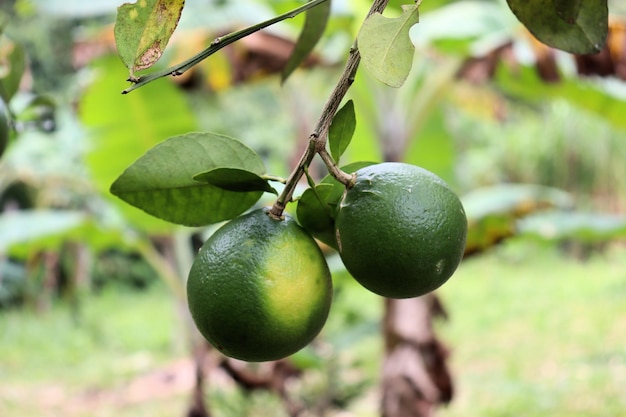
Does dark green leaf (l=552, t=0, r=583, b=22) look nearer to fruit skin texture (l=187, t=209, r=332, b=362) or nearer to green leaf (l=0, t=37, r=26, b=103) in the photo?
fruit skin texture (l=187, t=209, r=332, b=362)

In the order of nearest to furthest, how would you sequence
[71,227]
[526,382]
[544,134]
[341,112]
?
[341,112] → [71,227] → [526,382] → [544,134]

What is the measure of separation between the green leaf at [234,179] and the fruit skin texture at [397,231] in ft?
0.18

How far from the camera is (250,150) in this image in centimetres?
47

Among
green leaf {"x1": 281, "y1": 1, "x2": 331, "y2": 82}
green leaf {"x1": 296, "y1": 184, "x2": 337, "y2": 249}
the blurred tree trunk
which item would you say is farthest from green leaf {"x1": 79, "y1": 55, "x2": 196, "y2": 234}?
green leaf {"x1": 296, "y1": 184, "x2": 337, "y2": 249}

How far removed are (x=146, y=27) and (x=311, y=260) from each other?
18 centimetres

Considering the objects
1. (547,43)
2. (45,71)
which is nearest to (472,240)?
(547,43)

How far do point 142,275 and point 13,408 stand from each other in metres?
4.27

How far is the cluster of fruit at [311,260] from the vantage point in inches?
17.4

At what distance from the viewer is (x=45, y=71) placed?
720cm

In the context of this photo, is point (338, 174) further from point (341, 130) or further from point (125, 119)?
point (125, 119)

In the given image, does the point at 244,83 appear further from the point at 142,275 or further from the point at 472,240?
the point at 142,275

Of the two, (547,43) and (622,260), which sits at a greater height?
(547,43)

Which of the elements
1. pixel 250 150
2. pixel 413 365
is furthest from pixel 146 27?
pixel 413 365

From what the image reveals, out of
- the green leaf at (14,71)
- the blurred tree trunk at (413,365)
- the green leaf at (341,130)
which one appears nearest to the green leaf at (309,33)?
the green leaf at (341,130)
